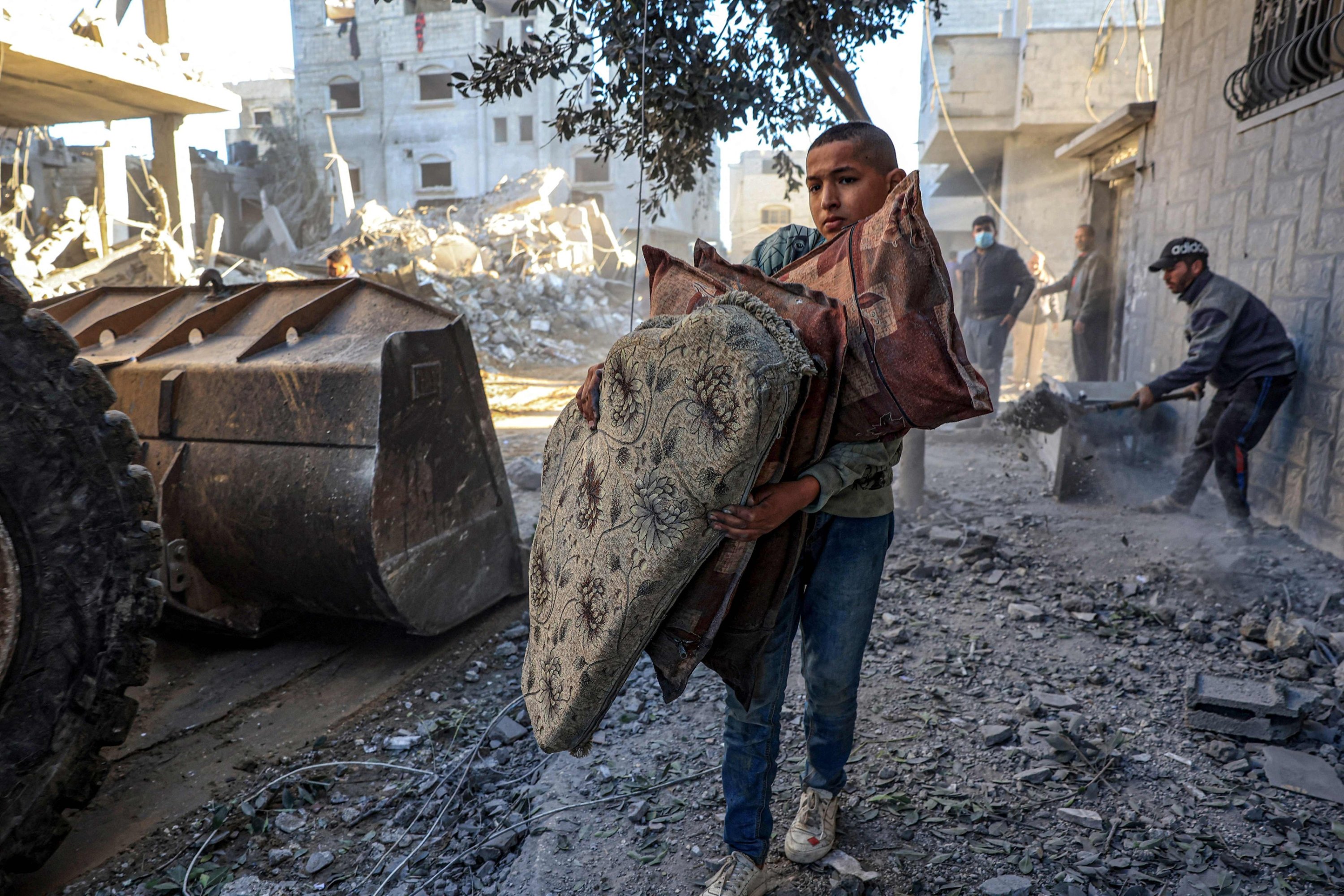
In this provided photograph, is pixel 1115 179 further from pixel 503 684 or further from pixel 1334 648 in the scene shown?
pixel 503 684

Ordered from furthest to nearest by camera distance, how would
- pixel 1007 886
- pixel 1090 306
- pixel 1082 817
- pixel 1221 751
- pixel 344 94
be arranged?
pixel 344 94, pixel 1090 306, pixel 1221 751, pixel 1082 817, pixel 1007 886

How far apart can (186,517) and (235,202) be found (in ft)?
93.2

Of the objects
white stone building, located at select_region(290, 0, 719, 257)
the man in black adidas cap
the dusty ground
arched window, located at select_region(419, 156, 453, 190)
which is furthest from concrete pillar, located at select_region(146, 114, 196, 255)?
arched window, located at select_region(419, 156, 453, 190)

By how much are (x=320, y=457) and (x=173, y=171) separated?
11.7 metres

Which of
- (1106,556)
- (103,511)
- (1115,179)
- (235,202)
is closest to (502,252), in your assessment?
(235,202)

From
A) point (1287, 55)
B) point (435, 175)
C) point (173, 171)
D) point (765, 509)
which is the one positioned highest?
point (435, 175)

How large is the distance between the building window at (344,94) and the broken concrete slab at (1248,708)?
3394cm

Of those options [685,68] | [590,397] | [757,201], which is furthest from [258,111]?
[590,397]

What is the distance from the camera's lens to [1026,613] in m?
3.89

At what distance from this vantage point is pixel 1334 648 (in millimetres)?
3459

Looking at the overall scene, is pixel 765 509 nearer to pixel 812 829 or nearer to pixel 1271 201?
pixel 812 829

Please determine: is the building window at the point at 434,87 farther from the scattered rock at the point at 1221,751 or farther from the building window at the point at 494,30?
the scattered rock at the point at 1221,751

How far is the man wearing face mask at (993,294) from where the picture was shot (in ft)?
27.2

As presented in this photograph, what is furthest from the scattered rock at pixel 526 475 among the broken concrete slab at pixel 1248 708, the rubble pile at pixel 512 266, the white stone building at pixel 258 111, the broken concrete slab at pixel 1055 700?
the white stone building at pixel 258 111
